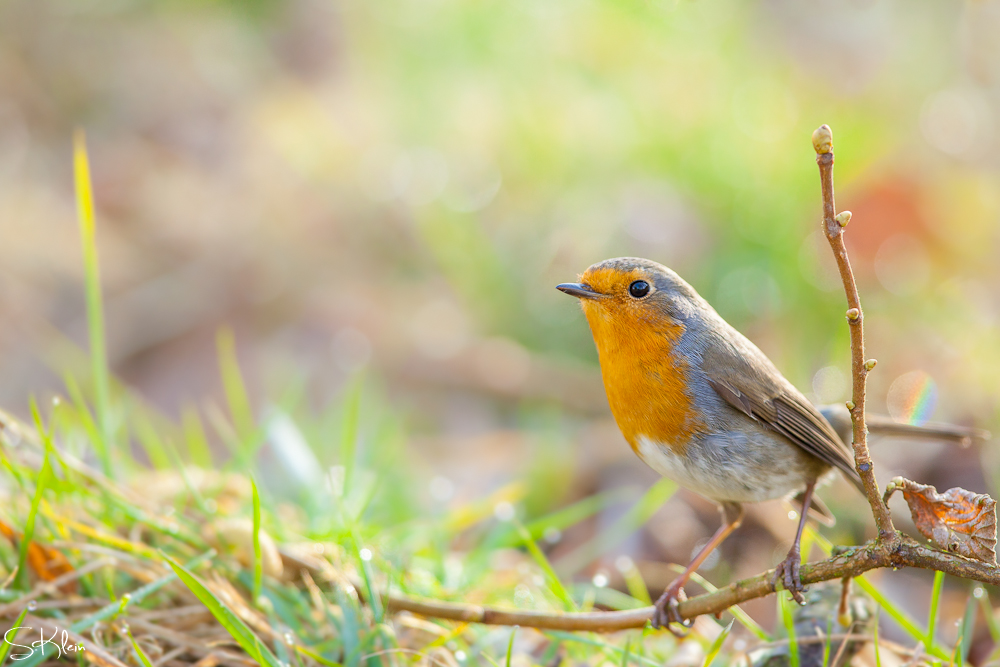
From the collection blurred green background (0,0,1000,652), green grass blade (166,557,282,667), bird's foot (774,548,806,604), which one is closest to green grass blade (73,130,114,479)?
blurred green background (0,0,1000,652)

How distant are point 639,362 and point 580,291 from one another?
0.77ft

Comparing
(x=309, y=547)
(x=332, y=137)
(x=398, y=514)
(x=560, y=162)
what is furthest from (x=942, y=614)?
(x=332, y=137)

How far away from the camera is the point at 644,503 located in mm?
3070

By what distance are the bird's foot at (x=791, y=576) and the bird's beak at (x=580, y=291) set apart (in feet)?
2.55

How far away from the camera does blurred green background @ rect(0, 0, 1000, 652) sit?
4.42m

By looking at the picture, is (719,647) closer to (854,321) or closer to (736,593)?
(736,593)

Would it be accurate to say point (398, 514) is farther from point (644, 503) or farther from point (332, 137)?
point (332, 137)

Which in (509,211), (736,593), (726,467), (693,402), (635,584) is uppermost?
(509,211)

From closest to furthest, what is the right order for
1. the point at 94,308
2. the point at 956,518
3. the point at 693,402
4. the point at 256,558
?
the point at 956,518 → the point at 693,402 → the point at 256,558 → the point at 94,308

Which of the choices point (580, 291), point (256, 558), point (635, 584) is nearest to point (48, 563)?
point (256, 558)

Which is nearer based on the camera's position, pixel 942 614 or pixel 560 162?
pixel 942 614

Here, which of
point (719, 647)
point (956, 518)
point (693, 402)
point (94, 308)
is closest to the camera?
point (956, 518)

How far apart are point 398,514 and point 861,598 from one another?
5.74 feet

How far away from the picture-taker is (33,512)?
6.72 feet
